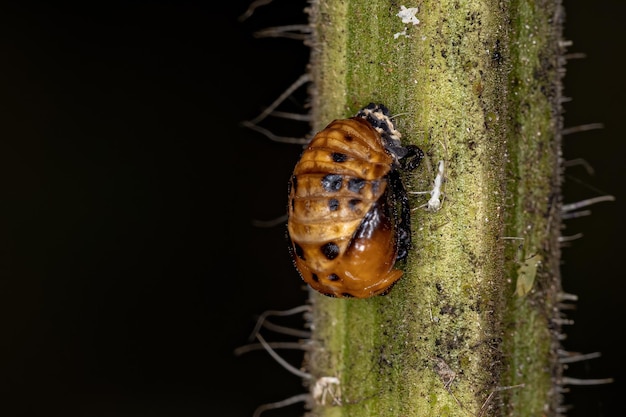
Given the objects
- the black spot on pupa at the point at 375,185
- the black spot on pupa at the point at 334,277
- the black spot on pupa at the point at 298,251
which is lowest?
the black spot on pupa at the point at 334,277

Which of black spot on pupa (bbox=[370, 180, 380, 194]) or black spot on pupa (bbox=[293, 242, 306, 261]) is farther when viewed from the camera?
black spot on pupa (bbox=[293, 242, 306, 261])

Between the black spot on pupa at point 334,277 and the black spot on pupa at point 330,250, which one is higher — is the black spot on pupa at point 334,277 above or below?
below

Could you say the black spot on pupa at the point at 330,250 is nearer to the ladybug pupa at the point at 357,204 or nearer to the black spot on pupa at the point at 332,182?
the ladybug pupa at the point at 357,204

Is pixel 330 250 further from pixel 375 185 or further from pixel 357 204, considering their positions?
pixel 375 185

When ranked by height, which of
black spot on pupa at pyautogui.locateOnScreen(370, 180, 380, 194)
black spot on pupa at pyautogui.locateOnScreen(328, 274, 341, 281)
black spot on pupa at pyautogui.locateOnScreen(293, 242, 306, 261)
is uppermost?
black spot on pupa at pyautogui.locateOnScreen(370, 180, 380, 194)

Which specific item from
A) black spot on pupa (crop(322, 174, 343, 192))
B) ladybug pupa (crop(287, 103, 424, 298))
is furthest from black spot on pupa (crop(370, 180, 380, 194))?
black spot on pupa (crop(322, 174, 343, 192))

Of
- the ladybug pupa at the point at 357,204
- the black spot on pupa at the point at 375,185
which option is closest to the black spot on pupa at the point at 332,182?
the ladybug pupa at the point at 357,204

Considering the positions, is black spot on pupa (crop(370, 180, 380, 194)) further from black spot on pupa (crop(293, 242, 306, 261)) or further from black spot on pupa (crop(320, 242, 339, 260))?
black spot on pupa (crop(293, 242, 306, 261))

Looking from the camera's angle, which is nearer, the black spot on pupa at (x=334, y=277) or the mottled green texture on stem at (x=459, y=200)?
the mottled green texture on stem at (x=459, y=200)

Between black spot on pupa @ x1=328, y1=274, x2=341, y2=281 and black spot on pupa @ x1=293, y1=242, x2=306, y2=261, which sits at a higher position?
black spot on pupa @ x1=293, y1=242, x2=306, y2=261
